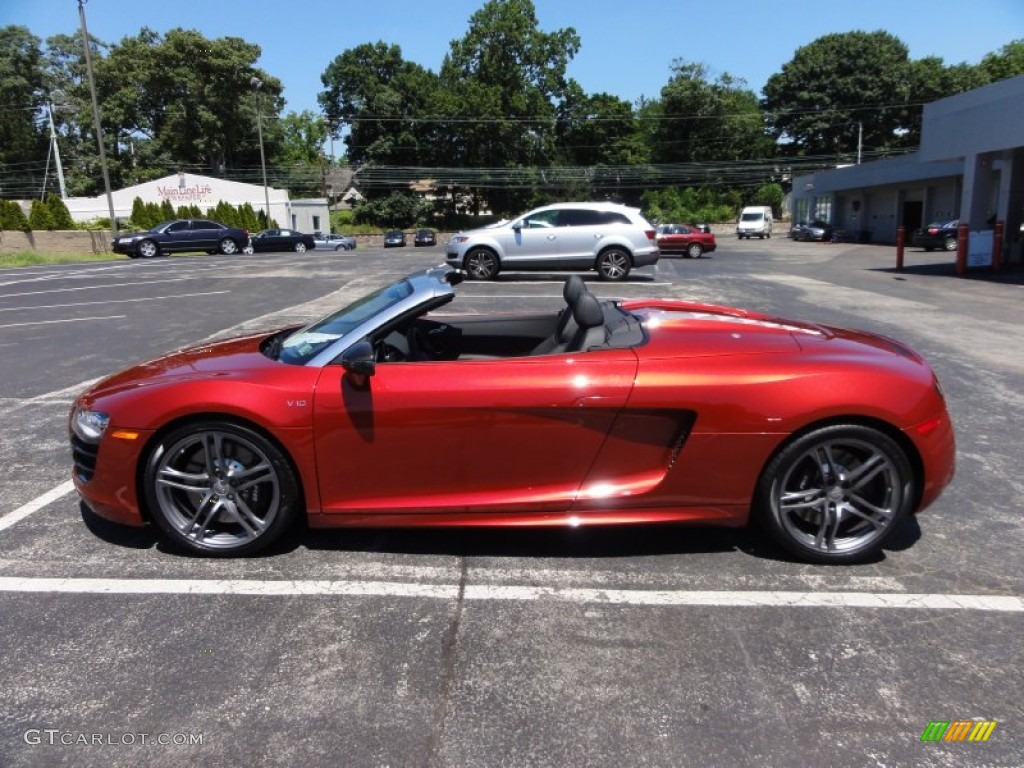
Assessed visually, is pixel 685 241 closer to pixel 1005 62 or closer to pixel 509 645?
pixel 509 645

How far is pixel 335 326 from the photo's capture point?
3893 millimetres

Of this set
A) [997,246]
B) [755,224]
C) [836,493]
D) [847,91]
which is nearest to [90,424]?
[836,493]

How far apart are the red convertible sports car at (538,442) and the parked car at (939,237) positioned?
34.6 m

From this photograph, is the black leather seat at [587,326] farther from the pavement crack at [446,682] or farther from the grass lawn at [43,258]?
the grass lawn at [43,258]

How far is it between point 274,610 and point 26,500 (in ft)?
7.38

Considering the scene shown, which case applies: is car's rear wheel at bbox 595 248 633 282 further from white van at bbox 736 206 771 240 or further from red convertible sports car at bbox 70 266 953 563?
white van at bbox 736 206 771 240

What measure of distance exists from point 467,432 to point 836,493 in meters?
1.72

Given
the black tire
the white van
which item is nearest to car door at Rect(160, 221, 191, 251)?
the black tire

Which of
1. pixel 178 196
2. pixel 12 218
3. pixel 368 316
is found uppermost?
pixel 178 196

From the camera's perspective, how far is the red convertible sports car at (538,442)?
131 inches

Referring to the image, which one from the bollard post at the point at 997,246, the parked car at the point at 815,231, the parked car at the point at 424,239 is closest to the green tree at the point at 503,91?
the parked car at the point at 424,239

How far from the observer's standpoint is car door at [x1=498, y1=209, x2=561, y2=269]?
16.2m

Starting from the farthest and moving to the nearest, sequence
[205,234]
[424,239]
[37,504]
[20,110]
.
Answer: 1. [20,110]
2. [424,239]
3. [205,234]
4. [37,504]

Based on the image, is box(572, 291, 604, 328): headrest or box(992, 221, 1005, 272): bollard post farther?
box(992, 221, 1005, 272): bollard post
